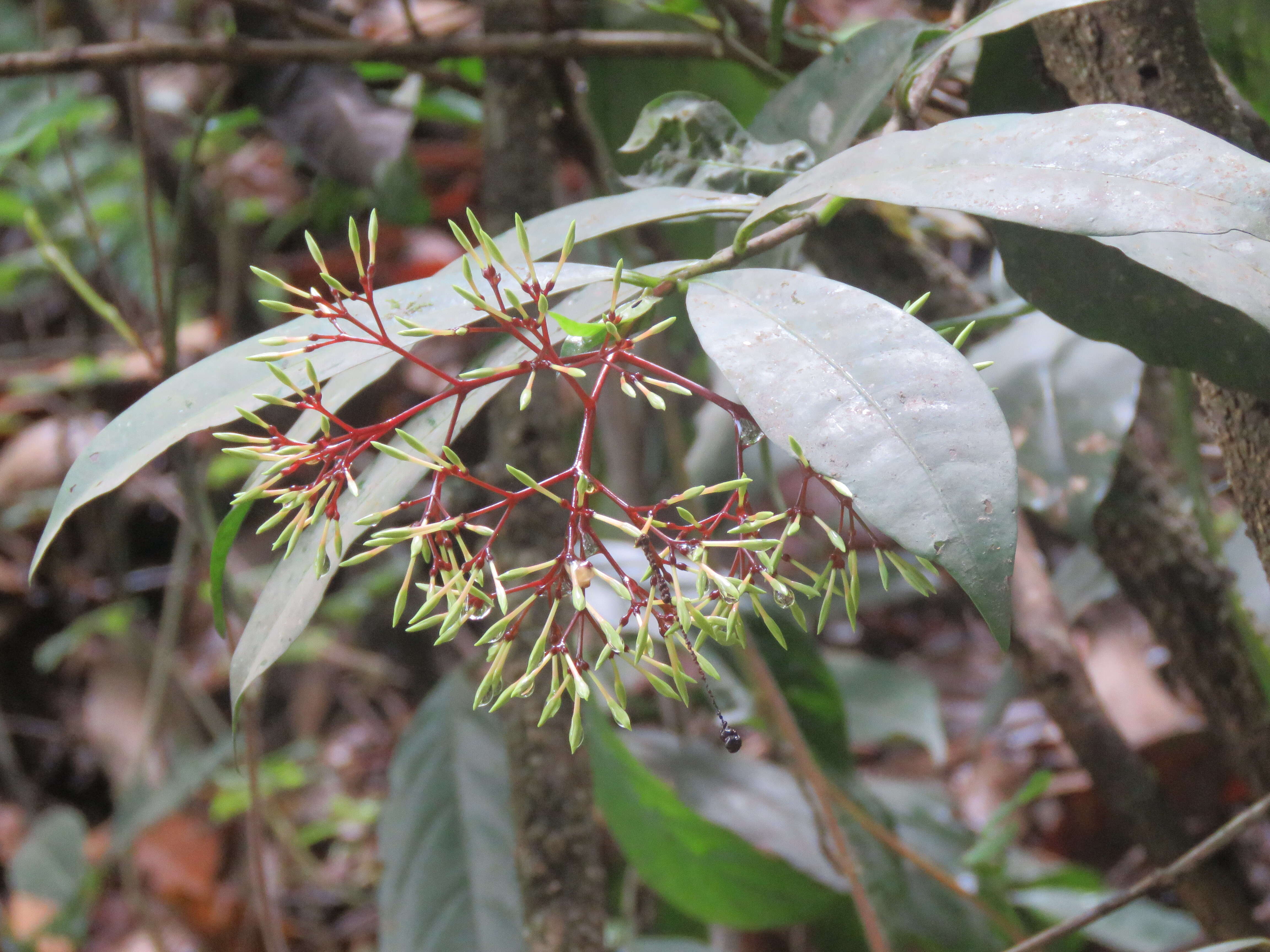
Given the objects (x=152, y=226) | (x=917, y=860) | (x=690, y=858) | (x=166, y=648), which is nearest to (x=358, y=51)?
(x=152, y=226)

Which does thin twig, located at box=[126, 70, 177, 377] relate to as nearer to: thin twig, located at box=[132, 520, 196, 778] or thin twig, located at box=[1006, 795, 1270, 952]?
thin twig, located at box=[132, 520, 196, 778]

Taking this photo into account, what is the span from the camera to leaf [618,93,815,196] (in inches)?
20.9

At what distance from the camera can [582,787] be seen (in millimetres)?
720

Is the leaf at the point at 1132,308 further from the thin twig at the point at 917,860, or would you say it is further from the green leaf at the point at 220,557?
the thin twig at the point at 917,860

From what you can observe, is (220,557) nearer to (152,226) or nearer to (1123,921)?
(152,226)

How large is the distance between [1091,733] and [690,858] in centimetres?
→ 40

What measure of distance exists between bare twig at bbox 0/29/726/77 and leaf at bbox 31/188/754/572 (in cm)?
40

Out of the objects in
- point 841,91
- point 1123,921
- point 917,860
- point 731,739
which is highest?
point 841,91

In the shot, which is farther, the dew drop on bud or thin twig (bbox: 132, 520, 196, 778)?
thin twig (bbox: 132, 520, 196, 778)

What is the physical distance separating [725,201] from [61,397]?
7.41ft

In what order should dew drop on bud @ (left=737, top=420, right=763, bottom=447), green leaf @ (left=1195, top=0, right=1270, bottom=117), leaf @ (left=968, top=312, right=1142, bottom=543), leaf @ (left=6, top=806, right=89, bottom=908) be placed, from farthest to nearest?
leaf @ (left=6, top=806, right=89, bottom=908)
leaf @ (left=968, top=312, right=1142, bottom=543)
green leaf @ (left=1195, top=0, right=1270, bottom=117)
dew drop on bud @ (left=737, top=420, right=763, bottom=447)

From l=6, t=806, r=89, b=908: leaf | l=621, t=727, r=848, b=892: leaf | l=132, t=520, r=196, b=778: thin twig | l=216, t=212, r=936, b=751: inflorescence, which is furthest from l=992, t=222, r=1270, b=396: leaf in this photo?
l=6, t=806, r=89, b=908: leaf

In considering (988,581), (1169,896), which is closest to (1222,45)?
(988,581)

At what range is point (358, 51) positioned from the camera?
85cm
